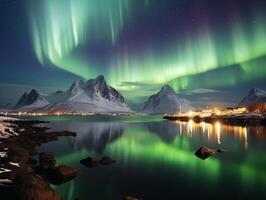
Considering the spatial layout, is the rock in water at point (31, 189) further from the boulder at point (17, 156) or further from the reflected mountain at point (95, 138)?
the reflected mountain at point (95, 138)

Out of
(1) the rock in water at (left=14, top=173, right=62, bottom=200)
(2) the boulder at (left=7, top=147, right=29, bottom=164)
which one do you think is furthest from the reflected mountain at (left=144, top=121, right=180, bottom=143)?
(1) the rock in water at (left=14, top=173, right=62, bottom=200)

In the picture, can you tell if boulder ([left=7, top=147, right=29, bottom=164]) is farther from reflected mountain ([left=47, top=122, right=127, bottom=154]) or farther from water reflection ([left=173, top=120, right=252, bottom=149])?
water reflection ([left=173, top=120, right=252, bottom=149])

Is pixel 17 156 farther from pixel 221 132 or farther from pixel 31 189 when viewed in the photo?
pixel 221 132

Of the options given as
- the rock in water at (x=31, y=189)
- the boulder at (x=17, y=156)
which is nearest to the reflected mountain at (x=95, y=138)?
the boulder at (x=17, y=156)

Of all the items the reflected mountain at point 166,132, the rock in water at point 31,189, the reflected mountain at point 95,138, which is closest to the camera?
the rock in water at point 31,189

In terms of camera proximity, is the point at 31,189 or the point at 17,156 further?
the point at 17,156

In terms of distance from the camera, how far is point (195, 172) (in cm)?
3184

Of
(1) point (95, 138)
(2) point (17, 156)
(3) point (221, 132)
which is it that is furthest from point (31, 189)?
(3) point (221, 132)

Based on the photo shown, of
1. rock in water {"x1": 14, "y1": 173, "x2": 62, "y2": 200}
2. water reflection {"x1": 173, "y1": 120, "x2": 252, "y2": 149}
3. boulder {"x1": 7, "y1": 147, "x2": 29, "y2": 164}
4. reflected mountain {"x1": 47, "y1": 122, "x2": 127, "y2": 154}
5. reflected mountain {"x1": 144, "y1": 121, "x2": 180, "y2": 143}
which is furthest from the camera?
reflected mountain {"x1": 144, "y1": 121, "x2": 180, "y2": 143}

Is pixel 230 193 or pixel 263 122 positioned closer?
pixel 230 193

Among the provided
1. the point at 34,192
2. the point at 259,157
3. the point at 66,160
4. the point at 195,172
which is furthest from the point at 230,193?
the point at 66,160

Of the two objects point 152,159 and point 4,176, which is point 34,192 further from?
point 152,159

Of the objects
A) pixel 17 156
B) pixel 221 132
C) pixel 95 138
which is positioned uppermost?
pixel 17 156

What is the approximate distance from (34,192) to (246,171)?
86.1ft
